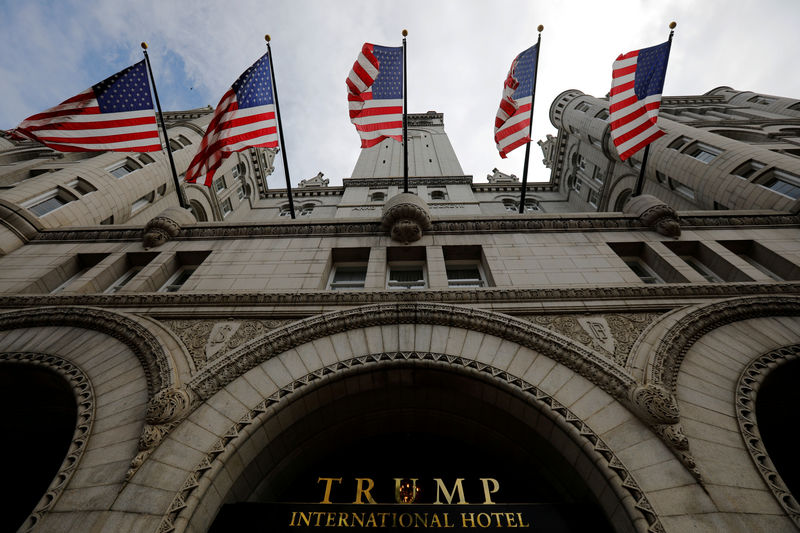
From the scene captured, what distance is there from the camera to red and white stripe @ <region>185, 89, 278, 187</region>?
11.6 meters

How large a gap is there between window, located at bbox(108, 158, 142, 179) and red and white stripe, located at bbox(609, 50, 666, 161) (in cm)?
2357

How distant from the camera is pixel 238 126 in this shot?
11.9 m

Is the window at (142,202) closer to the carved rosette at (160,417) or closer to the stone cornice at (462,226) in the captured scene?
the stone cornice at (462,226)

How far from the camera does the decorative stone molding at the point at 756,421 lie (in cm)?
542

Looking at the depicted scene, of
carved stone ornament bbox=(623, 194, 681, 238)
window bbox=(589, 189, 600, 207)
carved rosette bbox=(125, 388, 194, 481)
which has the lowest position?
carved rosette bbox=(125, 388, 194, 481)

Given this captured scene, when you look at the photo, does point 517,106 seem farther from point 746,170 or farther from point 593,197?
point 593,197

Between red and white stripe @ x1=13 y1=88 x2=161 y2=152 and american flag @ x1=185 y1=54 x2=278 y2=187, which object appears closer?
red and white stripe @ x1=13 y1=88 x2=161 y2=152

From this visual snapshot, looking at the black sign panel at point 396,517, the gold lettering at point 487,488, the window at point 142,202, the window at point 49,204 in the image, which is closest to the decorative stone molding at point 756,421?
the black sign panel at point 396,517

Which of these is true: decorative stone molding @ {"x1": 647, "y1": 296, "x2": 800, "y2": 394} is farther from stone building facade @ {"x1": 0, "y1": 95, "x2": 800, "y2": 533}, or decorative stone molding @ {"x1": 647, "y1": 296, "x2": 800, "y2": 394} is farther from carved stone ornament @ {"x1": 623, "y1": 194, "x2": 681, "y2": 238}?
carved stone ornament @ {"x1": 623, "y1": 194, "x2": 681, "y2": 238}

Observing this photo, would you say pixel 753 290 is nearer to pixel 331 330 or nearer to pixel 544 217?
pixel 544 217

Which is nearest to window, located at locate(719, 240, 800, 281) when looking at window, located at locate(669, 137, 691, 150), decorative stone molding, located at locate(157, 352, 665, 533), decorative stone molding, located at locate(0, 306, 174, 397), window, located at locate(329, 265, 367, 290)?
decorative stone molding, located at locate(157, 352, 665, 533)

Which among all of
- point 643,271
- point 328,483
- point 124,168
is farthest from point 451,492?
point 124,168

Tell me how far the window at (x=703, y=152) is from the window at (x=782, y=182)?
9.67 feet

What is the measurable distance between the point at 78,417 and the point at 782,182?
2383 cm
